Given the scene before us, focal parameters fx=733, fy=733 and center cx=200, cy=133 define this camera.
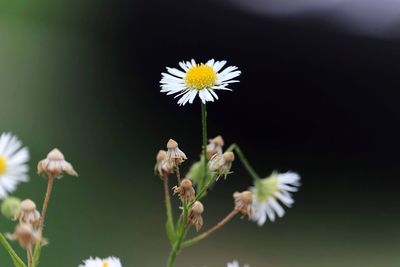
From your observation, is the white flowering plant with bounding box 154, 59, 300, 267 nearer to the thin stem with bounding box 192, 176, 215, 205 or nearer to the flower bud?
the thin stem with bounding box 192, 176, 215, 205

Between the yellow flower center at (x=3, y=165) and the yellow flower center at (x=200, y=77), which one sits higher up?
the yellow flower center at (x=200, y=77)

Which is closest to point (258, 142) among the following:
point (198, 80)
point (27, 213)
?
point (198, 80)

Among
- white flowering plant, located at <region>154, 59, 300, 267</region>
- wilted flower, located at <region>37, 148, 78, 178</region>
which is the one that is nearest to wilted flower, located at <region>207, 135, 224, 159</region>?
white flowering plant, located at <region>154, 59, 300, 267</region>

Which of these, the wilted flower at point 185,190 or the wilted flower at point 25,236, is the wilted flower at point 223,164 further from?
the wilted flower at point 25,236

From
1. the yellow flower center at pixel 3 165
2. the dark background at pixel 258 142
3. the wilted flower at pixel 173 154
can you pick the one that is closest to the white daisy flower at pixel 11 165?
the yellow flower center at pixel 3 165

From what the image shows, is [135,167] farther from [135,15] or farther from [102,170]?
[135,15]

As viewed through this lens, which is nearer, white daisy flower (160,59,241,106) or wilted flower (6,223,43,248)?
wilted flower (6,223,43,248)
